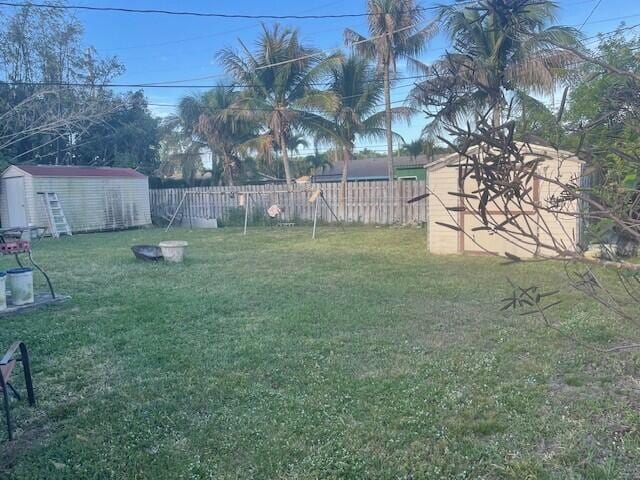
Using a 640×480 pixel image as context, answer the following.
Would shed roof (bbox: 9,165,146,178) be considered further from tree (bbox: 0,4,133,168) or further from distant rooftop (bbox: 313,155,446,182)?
distant rooftop (bbox: 313,155,446,182)

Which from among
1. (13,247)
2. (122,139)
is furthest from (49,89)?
(13,247)

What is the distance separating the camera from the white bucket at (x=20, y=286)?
17.5 feet

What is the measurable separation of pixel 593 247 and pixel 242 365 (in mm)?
6850

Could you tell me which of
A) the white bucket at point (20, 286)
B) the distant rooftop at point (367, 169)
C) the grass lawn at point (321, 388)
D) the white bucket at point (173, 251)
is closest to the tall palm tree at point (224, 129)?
the distant rooftop at point (367, 169)

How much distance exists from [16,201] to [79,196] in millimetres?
1811

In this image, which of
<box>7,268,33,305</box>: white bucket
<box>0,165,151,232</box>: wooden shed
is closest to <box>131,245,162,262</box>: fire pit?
<box>7,268,33,305</box>: white bucket

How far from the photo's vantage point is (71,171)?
51.9ft

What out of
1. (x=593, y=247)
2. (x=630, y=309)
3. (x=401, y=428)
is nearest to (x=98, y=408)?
(x=401, y=428)

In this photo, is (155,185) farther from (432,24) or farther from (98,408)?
(98,408)

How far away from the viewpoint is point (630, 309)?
4.63m

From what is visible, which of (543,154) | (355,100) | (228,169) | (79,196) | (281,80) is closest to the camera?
(543,154)

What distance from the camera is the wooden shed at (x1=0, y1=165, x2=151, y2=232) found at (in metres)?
14.6

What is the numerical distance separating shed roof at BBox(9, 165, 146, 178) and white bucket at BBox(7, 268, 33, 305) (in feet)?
35.4

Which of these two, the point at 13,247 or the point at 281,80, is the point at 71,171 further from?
the point at 13,247
